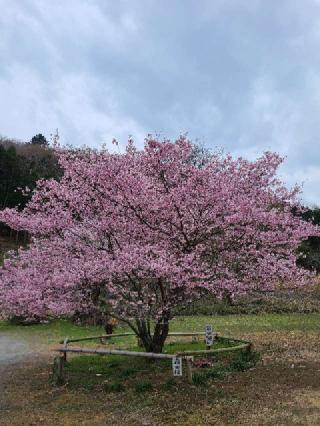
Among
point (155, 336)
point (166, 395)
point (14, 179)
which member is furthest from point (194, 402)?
point (14, 179)

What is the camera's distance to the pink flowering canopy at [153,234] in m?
8.67

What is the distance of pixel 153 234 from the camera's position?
9.24 m

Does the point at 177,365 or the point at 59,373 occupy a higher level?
the point at 177,365

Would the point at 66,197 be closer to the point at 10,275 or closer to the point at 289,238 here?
the point at 10,275

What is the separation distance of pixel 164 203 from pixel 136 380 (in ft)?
10.2

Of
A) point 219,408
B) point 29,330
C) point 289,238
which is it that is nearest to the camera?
point 219,408

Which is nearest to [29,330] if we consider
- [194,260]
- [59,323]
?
[59,323]

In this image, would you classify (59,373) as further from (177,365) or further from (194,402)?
(194,402)

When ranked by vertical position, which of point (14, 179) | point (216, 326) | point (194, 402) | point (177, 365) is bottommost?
point (194, 402)

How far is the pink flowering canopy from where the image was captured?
867 cm

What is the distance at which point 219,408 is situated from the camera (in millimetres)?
6992

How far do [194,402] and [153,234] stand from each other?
9.97ft

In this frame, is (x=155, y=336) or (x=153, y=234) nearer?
(x=153, y=234)

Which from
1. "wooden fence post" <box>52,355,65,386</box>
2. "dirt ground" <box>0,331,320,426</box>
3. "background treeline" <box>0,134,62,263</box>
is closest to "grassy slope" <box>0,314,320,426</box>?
"dirt ground" <box>0,331,320,426</box>
